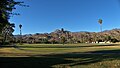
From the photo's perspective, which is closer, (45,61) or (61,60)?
(45,61)

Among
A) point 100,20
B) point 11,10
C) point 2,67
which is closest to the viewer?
point 2,67

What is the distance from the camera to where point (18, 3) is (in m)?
21.1

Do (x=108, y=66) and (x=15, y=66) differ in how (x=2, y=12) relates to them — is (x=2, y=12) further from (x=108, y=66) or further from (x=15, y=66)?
(x=108, y=66)

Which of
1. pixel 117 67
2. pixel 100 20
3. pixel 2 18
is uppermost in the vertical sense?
pixel 100 20

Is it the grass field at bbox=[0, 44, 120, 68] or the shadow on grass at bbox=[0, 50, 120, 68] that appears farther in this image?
the shadow on grass at bbox=[0, 50, 120, 68]

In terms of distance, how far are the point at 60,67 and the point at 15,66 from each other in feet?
11.3

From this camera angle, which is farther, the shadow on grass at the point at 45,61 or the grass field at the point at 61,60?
the shadow on grass at the point at 45,61

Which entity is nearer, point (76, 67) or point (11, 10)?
point (76, 67)

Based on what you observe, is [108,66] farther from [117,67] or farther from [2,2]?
[2,2]

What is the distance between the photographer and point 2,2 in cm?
1948

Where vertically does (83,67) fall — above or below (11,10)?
below

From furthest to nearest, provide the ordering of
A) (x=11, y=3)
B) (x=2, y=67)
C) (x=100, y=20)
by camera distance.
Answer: (x=100, y=20), (x=11, y=3), (x=2, y=67)

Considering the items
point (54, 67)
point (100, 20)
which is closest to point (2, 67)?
point (54, 67)

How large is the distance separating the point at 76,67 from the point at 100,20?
6658 inches
